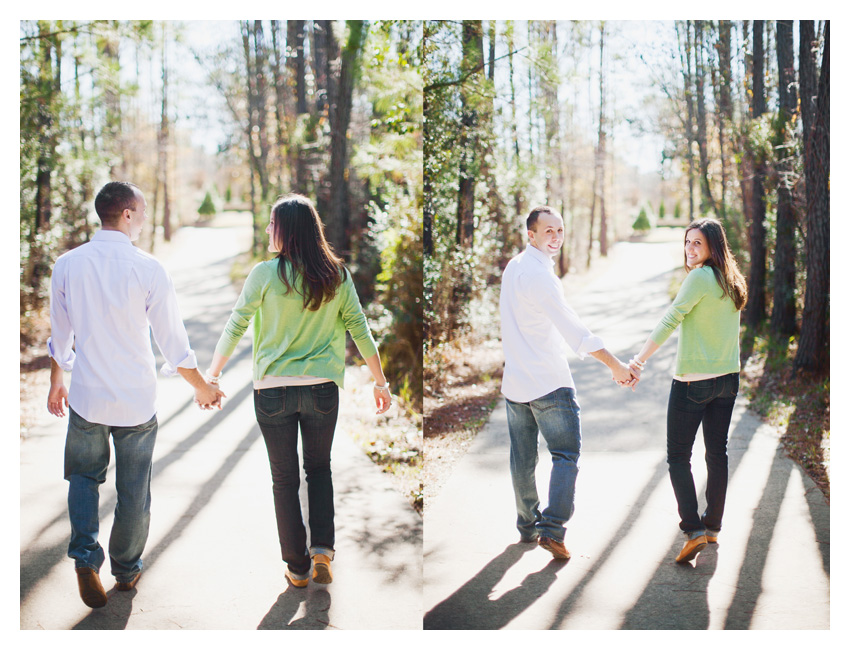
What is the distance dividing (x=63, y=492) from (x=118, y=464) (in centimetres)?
89

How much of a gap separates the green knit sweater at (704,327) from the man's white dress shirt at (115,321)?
6.66 feet

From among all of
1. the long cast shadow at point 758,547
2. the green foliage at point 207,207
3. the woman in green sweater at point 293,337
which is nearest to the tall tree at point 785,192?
the long cast shadow at point 758,547

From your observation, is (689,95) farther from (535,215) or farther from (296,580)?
(296,580)

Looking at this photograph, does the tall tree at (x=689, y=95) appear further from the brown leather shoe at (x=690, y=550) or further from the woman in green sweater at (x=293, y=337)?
the woman in green sweater at (x=293, y=337)

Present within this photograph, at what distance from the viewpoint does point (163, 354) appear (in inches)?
104

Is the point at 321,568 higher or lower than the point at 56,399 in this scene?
lower

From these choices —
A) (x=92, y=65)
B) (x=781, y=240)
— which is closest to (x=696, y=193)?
(x=781, y=240)

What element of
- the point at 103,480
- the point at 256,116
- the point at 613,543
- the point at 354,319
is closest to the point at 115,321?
the point at 103,480

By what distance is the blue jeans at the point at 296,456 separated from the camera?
262 cm

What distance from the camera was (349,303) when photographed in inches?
107

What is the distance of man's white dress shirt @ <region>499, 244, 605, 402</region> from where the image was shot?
286cm

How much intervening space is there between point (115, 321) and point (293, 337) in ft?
2.39

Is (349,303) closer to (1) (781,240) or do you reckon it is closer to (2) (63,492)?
(2) (63,492)

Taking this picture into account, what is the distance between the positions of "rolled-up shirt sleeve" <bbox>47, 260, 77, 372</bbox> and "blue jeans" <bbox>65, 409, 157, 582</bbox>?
23cm
